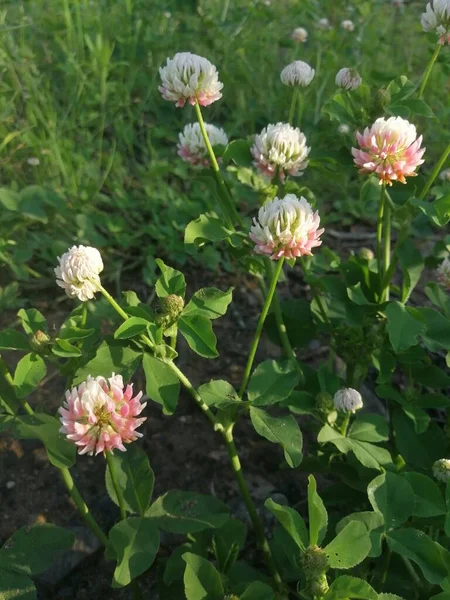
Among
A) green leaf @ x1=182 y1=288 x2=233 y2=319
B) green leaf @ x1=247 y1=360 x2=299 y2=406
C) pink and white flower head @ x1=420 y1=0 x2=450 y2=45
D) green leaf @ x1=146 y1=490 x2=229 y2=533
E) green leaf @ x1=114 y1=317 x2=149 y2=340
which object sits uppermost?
pink and white flower head @ x1=420 y1=0 x2=450 y2=45

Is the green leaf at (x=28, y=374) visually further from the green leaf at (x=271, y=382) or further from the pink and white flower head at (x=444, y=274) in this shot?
the pink and white flower head at (x=444, y=274)

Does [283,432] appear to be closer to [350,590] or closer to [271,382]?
[271,382]

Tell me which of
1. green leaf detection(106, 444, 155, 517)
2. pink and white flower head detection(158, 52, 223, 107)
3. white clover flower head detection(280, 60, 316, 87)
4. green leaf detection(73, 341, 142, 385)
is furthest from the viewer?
white clover flower head detection(280, 60, 316, 87)

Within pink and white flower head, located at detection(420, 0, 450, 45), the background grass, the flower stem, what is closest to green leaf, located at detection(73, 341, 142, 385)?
the flower stem

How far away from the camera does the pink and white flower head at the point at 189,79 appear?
5.72ft

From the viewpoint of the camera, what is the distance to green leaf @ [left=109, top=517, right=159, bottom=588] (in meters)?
1.42

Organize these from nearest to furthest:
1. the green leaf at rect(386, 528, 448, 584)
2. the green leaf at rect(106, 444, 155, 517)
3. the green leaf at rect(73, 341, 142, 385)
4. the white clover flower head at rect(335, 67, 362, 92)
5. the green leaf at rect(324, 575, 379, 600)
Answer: the green leaf at rect(324, 575, 379, 600)
the green leaf at rect(386, 528, 448, 584)
the green leaf at rect(73, 341, 142, 385)
the green leaf at rect(106, 444, 155, 517)
the white clover flower head at rect(335, 67, 362, 92)

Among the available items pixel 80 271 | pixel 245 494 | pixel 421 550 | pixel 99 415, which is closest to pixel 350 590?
pixel 421 550

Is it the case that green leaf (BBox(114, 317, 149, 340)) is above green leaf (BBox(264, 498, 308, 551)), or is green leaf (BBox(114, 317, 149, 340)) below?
above

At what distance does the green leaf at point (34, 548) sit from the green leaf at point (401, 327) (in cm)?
88

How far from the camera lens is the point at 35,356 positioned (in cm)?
155

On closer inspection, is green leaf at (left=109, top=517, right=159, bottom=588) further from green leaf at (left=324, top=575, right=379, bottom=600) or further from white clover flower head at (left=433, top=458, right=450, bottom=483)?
white clover flower head at (left=433, top=458, right=450, bottom=483)

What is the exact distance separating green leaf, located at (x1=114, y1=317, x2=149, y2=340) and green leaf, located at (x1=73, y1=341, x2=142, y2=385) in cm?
7

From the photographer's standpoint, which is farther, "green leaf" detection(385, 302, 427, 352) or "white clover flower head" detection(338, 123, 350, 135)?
"white clover flower head" detection(338, 123, 350, 135)
